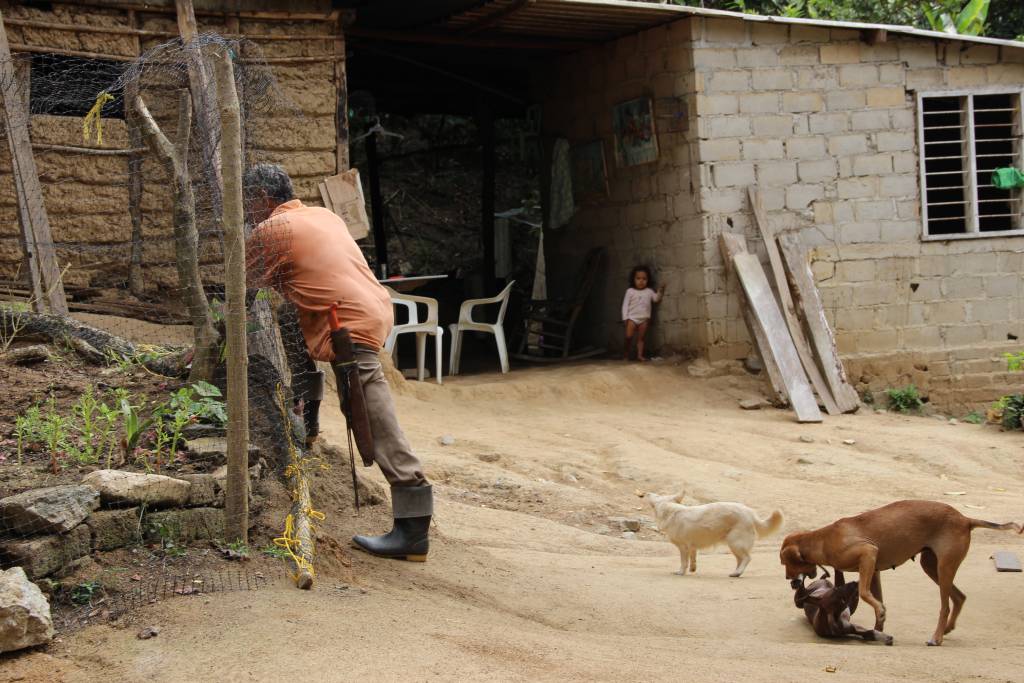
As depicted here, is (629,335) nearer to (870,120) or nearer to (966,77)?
(870,120)

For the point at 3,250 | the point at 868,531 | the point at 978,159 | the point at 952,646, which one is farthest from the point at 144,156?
the point at 978,159

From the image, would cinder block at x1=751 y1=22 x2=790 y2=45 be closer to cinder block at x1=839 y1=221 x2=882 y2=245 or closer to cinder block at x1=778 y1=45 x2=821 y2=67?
cinder block at x1=778 y1=45 x2=821 y2=67

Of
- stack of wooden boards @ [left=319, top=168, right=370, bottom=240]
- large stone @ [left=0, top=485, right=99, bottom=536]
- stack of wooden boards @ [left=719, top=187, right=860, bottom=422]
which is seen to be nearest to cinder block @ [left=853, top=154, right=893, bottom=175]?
stack of wooden boards @ [left=719, top=187, right=860, bottom=422]

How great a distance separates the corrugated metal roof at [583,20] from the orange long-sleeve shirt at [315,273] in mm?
5930

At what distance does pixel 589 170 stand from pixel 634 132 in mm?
1098

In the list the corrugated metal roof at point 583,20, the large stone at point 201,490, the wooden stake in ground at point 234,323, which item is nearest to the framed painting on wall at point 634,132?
the corrugated metal roof at point 583,20

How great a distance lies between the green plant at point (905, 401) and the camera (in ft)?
36.9

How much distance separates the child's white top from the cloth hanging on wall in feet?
6.33

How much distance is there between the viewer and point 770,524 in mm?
5746

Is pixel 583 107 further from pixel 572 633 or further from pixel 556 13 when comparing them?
pixel 572 633

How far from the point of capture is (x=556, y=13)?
10.8 meters

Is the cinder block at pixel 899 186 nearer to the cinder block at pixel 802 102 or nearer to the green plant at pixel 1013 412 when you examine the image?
the cinder block at pixel 802 102

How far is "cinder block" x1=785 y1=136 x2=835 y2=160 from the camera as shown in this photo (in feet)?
36.8

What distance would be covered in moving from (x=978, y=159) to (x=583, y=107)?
172 inches
